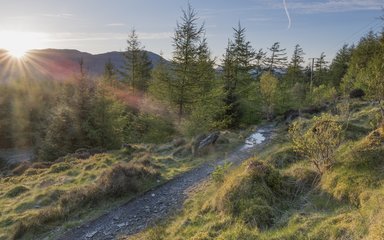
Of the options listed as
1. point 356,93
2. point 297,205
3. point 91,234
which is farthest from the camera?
point 356,93

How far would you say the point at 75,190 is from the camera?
12.9m

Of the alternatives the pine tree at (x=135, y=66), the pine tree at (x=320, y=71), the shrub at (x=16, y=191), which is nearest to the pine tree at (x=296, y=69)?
the pine tree at (x=320, y=71)

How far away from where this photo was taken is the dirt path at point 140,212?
1006 centimetres

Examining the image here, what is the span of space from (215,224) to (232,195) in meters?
1.09

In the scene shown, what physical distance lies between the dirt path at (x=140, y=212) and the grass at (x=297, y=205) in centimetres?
100

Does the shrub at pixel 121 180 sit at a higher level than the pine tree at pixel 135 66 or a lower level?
lower

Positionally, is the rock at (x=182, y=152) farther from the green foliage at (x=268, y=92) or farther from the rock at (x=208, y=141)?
the green foliage at (x=268, y=92)

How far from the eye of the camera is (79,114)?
2839cm

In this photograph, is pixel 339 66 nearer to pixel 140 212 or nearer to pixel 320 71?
pixel 320 71

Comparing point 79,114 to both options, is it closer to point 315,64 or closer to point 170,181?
point 170,181

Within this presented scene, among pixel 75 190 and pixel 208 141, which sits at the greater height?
pixel 208 141

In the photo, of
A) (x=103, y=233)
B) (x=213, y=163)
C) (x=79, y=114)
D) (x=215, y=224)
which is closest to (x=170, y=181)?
(x=213, y=163)

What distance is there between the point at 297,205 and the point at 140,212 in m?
5.66

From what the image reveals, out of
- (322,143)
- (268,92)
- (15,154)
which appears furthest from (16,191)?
(15,154)
